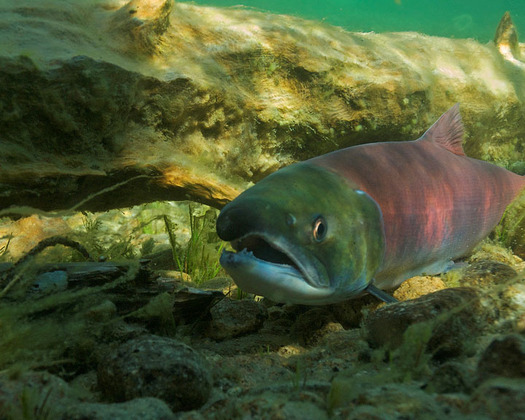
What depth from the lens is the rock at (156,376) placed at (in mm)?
1760

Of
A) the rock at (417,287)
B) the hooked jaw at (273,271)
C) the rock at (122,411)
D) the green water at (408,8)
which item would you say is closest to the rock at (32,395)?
the rock at (122,411)

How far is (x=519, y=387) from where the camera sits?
1291 millimetres

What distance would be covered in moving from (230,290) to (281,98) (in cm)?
272

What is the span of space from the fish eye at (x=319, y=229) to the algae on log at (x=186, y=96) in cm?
166

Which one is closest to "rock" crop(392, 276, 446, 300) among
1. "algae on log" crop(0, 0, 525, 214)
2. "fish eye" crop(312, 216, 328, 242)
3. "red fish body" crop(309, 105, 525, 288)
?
"red fish body" crop(309, 105, 525, 288)

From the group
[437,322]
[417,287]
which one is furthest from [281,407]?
[417,287]

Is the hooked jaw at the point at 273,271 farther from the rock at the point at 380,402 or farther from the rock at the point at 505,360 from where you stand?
the rock at the point at 505,360

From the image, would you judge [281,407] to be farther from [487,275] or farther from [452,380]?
[487,275]

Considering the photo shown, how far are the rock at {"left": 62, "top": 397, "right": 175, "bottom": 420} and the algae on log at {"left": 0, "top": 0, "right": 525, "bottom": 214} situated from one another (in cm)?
170

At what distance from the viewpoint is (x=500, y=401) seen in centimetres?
125

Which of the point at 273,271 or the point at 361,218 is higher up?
the point at 361,218

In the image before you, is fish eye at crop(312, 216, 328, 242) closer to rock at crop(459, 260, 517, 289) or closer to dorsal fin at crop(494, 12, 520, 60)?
rock at crop(459, 260, 517, 289)

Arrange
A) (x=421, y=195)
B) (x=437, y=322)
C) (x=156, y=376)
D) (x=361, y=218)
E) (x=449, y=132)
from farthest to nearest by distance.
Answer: (x=449, y=132) < (x=421, y=195) < (x=361, y=218) < (x=437, y=322) < (x=156, y=376)

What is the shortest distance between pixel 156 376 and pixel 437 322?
4.99 feet
